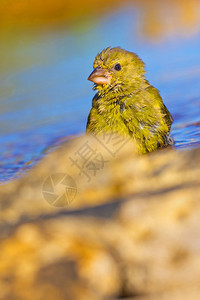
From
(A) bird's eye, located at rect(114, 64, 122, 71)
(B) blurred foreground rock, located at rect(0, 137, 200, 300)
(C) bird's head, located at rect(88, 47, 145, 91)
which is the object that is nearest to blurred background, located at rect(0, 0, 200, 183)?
(C) bird's head, located at rect(88, 47, 145, 91)

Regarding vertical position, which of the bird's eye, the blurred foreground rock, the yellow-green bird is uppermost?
the bird's eye

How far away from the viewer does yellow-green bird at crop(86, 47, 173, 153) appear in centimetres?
429

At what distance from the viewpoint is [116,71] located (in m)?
4.73

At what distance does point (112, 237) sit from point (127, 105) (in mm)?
2244

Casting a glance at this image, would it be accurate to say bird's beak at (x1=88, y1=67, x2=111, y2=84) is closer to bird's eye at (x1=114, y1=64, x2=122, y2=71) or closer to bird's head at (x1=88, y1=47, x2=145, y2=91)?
bird's head at (x1=88, y1=47, x2=145, y2=91)

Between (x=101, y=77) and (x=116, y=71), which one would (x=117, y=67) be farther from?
(x=101, y=77)

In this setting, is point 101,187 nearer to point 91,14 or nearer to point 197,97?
point 197,97

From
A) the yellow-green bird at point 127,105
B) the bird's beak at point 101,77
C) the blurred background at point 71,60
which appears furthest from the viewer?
the blurred background at point 71,60

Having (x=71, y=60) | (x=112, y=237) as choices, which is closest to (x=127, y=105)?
(x=112, y=237)

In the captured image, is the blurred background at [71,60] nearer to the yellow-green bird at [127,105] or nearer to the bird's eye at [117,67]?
the yellow-green bird at [127,105]

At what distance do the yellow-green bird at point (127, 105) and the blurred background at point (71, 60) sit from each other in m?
0.23

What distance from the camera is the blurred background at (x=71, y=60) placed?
18.8ft

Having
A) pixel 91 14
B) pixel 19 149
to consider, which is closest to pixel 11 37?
pixel 91 14

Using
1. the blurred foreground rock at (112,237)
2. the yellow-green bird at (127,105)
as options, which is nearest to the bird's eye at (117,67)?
the yellow-green bird at (127,105)
